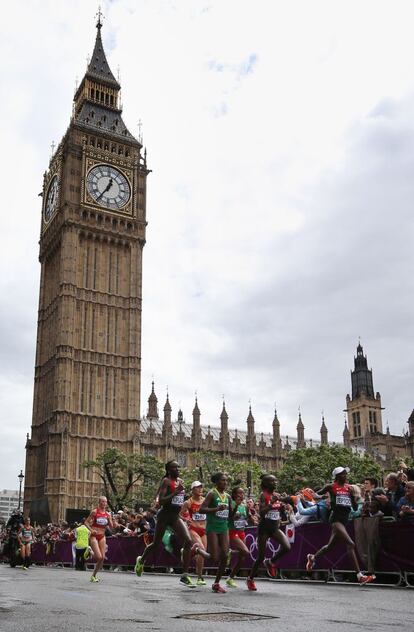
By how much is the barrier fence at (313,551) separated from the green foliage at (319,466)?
30.1 metres

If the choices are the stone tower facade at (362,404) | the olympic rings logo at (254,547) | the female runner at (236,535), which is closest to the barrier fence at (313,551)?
the olympic rings logo at (254,547)

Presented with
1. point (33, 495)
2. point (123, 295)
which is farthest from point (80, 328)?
point (33, 495)

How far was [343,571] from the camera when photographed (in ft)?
43.7

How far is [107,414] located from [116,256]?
16.0 meters

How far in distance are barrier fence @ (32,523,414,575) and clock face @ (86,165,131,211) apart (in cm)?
5484

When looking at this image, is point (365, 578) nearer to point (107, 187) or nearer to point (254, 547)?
point (254, 547)

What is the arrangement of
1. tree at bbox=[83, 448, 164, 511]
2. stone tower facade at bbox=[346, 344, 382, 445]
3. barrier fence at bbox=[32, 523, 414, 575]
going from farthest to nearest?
stone tower facade at bbox=[346, 344, 382, 445] → tree at bbox=[83, 448, 164, 511] → barrier fence at bbox=[32, 523, 414, 575]

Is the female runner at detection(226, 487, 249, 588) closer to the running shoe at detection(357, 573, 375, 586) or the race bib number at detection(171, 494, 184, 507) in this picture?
the race bib number at detection(171, 494, 184, 507)

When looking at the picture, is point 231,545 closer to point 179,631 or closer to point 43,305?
point 179,631

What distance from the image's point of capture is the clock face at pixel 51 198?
7531 cm

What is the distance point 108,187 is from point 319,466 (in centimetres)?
3717

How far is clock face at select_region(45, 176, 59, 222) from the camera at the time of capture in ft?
247

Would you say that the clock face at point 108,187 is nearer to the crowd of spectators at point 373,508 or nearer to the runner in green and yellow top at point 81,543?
the runner in green and yellow top at point 81,543

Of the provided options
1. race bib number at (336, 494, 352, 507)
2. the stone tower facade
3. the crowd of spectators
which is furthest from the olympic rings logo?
the stone tower facade
